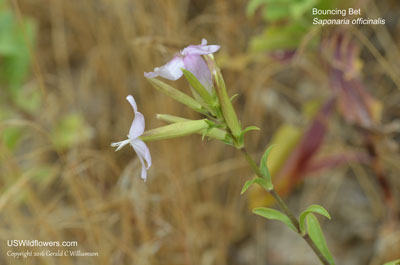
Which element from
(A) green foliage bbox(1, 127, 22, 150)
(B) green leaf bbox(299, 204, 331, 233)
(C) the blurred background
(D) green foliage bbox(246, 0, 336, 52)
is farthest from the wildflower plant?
(A) green foliage bbox(1, 127, 22, 150)

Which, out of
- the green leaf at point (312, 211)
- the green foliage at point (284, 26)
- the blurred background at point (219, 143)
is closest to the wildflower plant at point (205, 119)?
the green leaf at point (312, 211)

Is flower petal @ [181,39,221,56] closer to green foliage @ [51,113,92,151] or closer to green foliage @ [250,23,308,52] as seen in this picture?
green foliage @ [250,23,308,52]

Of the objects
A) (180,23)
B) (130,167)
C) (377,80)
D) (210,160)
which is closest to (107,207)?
(130,167)

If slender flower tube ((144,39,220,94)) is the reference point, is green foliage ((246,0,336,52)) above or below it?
above

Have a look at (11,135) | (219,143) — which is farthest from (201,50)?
(11,135)

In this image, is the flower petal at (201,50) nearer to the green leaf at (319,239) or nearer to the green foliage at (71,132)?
the green leaf at (319,239)
